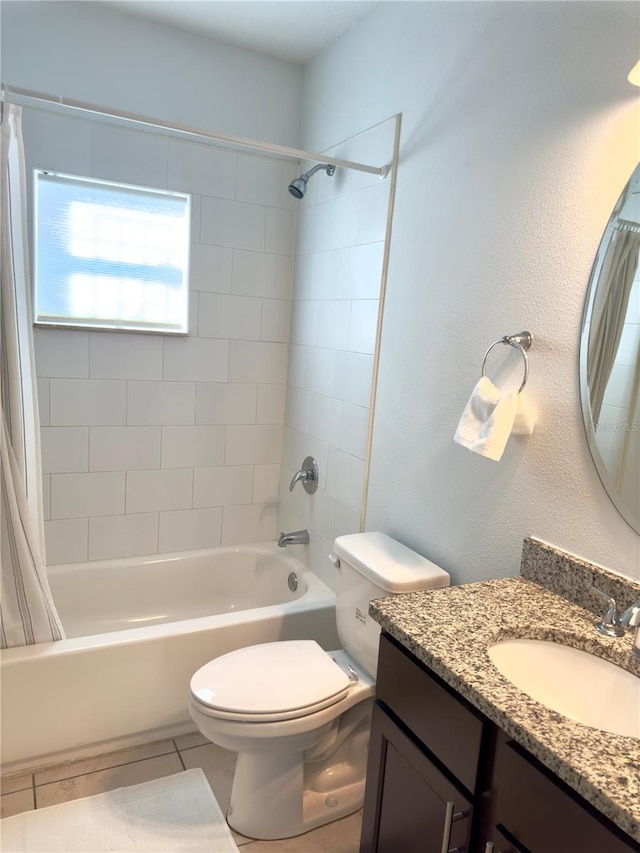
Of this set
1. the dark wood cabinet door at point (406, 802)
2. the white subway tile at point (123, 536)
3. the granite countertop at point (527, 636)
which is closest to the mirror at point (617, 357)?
the granite countertop at point (527, 636)

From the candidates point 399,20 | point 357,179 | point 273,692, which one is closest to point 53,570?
point 273,692

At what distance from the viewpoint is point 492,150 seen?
1.68m

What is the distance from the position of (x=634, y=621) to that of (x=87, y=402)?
2.16 m

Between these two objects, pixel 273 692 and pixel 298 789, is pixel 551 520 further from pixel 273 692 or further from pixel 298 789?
pixel 298 789

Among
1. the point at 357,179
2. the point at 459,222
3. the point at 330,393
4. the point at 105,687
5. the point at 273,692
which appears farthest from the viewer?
the point at 330,393

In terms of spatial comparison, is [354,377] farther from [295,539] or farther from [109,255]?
[109,255]

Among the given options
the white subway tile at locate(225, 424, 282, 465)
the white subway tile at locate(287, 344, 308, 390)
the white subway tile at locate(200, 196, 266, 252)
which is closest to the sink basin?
the white subway tile at locate(287, 344, 308, 390)

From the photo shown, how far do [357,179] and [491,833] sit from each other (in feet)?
6.76

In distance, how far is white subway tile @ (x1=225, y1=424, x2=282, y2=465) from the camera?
2885mm

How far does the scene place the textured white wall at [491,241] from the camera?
1383mm

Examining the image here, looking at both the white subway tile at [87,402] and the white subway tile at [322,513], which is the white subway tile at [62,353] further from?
the white subway tile at [322,513]

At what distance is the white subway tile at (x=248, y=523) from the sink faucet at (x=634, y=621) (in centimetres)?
199

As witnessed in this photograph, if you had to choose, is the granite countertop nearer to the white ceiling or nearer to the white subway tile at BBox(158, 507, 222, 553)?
the white subway tile at BBox(158, 507, 222, 553)

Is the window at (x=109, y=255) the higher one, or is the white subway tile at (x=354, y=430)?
the window at (x=109, y=255)
